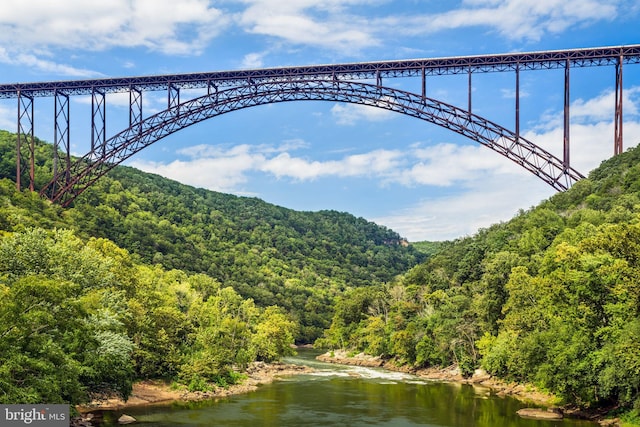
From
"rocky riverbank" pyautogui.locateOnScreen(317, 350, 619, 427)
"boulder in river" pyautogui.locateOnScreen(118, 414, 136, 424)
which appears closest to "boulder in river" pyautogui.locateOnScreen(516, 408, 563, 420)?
"rocky riverbank" pyautogui.locateOnScreen(317, 350, 619, 427)

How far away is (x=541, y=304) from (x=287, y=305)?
89.1 m

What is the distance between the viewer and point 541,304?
140 feet

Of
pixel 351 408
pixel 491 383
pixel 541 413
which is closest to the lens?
pixel 541 413

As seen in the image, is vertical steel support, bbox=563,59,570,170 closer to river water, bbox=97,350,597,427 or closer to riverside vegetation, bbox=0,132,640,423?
riverside vegetation, bbox=0,132,640,423

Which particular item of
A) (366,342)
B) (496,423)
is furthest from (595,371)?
(366,342)

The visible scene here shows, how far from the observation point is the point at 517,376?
1986 inches

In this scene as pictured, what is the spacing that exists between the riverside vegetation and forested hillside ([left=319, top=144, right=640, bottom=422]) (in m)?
0.13

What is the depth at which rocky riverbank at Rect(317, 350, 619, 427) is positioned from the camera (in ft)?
125

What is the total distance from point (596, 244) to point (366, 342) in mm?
55290

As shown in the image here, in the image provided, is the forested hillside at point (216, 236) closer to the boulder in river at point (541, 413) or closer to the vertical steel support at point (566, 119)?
the boulder in river at point (541, 413)

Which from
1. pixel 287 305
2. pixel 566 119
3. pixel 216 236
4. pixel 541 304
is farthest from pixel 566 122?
pixel 216 236

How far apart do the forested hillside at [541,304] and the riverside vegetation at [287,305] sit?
0.41 feet

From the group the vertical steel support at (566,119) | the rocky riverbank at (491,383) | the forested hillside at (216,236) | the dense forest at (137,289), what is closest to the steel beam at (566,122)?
the vertical steel support at (566,119)

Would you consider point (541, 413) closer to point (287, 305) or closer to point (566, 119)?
point (566, 119)
